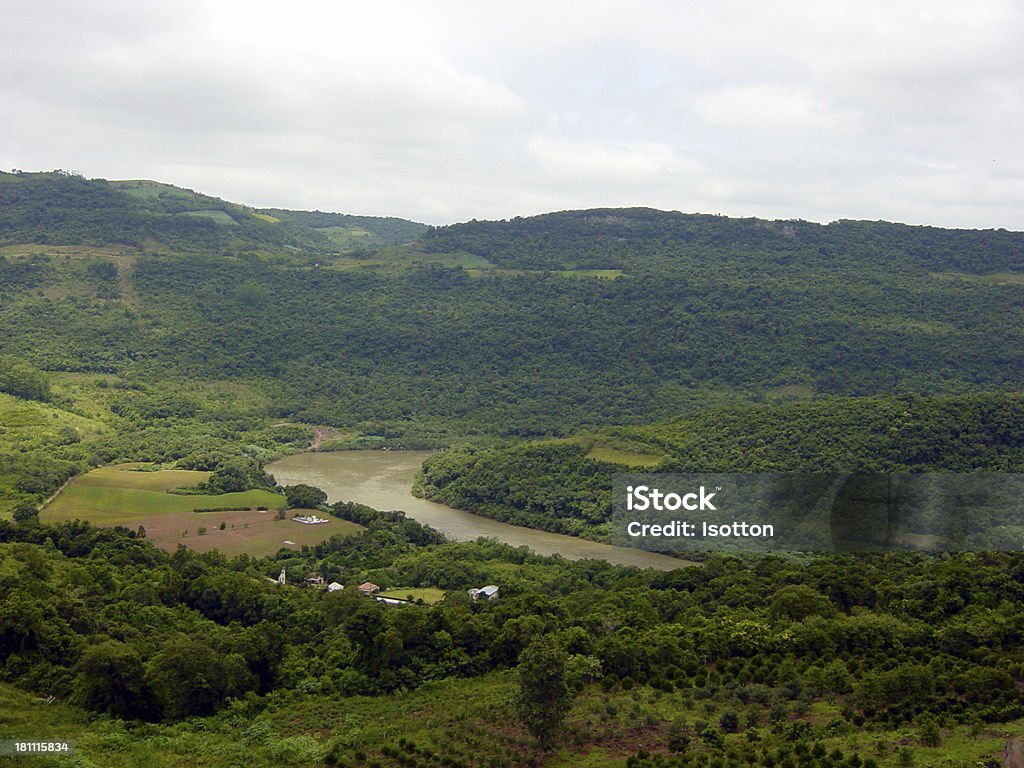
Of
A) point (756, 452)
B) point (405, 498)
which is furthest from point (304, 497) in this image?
point (756, 452)

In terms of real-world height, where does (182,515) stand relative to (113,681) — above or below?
below

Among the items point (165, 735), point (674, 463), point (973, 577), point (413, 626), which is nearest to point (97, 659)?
point (165, 735)

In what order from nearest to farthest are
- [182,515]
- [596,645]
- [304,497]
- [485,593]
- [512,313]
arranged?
[596,645], [485,593], [182,515], [304,497], [512,313]

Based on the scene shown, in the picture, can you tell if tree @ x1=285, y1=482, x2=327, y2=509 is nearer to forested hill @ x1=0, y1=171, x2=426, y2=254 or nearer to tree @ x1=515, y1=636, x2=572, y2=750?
tree @ x1=515, y1=636, x2=572, y2=750

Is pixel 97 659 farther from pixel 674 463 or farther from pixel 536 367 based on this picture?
pixel 536 367

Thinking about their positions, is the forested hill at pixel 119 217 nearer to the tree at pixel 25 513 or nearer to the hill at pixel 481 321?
the hill at pixel 481 321

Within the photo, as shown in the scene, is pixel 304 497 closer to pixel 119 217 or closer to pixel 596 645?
pixel 596 645

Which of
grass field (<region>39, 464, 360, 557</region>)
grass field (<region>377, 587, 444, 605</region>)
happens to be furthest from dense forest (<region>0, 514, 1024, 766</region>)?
grass field (<region>39, 464, 360, 557</region>)
